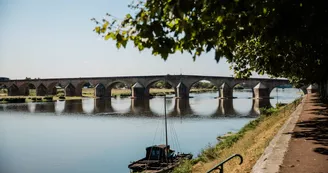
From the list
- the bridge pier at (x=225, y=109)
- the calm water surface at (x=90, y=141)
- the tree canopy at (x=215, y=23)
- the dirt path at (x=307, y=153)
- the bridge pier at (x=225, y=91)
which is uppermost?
the tree canopy at (x=215, y=23)

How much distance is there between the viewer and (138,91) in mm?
96750

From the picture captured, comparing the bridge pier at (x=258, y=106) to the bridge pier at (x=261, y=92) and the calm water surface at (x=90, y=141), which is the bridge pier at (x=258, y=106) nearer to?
the calm water surface at (x=90, y=141)

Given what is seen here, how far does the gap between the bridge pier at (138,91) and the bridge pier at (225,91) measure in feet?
76.5

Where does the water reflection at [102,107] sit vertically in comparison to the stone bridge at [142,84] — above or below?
below

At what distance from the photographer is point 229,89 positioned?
9438cm

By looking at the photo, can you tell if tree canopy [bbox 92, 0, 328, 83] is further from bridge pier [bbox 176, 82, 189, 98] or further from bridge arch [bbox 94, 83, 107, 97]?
bridge arch [bbox 94, 83, 107, 97]

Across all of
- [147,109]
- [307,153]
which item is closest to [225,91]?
[147,109]

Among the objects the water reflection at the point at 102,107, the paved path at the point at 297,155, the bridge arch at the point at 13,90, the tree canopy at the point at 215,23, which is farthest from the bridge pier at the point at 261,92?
the bridge arch at the point at 13,90

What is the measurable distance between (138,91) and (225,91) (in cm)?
2645

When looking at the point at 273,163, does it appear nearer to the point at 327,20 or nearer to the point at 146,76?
the point at 327,20

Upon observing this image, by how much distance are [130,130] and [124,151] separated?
34.3 feet

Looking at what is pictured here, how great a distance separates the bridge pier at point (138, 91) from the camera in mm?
96262

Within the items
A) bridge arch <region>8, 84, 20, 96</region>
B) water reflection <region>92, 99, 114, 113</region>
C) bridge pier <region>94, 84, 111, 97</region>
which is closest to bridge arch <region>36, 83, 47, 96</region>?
bridge arch <region>8, 84, 20, 96</region>

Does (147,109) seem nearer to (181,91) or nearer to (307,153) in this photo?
(181,91)
